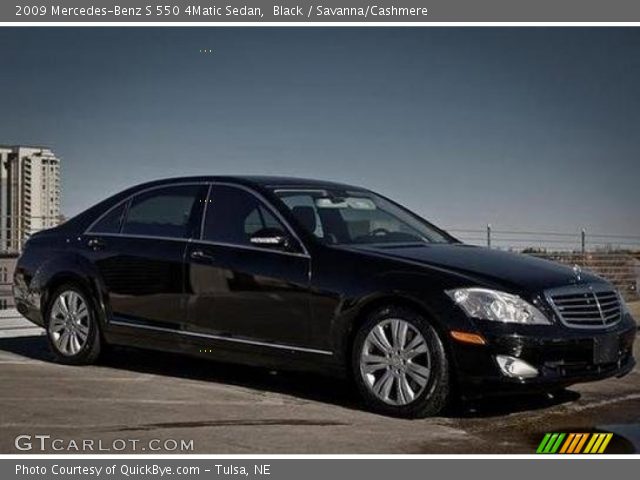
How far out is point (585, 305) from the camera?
6.03 meters

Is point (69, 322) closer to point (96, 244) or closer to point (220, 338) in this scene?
point (96, 244)

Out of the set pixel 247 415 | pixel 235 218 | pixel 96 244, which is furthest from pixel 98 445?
pixel 96 244

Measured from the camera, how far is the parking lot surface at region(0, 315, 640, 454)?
203 inches

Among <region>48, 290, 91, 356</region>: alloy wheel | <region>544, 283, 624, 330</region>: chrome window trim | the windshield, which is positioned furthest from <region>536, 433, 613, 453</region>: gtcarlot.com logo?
<region>48, 290, 91, 356</region>: alloy wheel

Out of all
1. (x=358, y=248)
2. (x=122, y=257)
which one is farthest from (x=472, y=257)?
(x=122, y=257)

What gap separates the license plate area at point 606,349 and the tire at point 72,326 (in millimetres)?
3882

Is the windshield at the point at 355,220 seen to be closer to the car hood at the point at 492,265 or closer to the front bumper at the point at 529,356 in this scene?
the car hood at the point at 492,265

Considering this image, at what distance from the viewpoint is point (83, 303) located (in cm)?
783

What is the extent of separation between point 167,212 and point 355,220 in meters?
1.55

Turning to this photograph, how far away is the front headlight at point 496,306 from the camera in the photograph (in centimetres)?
573

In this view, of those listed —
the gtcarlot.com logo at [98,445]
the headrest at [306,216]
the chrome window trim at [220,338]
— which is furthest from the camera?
the headrest at [306,216]

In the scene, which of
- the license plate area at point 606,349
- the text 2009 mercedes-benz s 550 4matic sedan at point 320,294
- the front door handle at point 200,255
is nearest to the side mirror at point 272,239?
the text 2009 mercedes-benz s 550 4matic sedan at point 320,294

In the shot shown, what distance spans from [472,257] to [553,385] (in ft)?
3.37

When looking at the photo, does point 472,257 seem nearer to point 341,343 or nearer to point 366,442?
point 341,343
